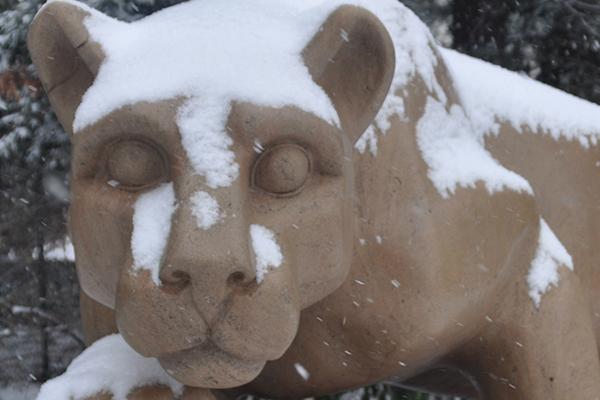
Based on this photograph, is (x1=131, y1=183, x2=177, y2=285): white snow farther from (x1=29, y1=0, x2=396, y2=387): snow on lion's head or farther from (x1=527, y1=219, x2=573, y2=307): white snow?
(x1=527, y1=219, x2=573, y2=307): white snow

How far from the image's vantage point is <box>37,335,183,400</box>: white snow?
1.69 metres

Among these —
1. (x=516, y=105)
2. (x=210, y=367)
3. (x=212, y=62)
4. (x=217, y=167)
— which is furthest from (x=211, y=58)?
(x=516, y=105)

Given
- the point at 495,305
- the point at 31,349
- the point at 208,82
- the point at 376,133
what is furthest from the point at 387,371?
the point at 31,349

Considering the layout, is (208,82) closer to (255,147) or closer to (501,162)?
(255,147)

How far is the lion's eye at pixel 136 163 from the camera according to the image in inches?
56.8

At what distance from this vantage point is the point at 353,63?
1565 millimetres

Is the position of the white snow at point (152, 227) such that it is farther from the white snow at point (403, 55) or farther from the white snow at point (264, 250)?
the white snow at point (403, 55)

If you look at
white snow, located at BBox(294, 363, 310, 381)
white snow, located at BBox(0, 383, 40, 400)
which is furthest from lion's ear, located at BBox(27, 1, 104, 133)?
white snow, located at BBox(0, 383, 40, 400)

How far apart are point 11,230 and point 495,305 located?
371cm

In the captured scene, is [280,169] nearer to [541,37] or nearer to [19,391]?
[541,37]

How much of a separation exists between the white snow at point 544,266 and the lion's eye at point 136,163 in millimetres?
848

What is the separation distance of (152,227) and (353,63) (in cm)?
41

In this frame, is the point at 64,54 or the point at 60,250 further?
the point at 60,250

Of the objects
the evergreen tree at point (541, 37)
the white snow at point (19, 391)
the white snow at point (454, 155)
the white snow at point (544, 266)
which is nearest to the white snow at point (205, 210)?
the white snow at point (454, 155)
